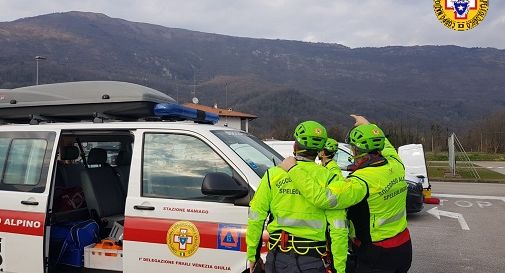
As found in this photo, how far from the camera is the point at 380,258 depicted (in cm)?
379

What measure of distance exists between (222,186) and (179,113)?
134cm

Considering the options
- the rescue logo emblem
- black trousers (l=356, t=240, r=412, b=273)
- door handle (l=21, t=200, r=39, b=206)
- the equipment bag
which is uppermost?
door handle (l=21, t=200, r=39, b=206)

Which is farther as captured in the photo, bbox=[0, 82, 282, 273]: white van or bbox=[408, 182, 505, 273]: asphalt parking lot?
bbox=[408, 182, 505, 273]: asphalt parking lot

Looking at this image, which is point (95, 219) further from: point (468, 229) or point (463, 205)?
point (463, 205)

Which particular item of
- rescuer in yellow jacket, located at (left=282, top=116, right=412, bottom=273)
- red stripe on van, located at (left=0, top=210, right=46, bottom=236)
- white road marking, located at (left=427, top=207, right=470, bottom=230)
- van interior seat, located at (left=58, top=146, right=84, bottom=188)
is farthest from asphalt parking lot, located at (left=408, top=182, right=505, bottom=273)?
red stripe on van, located at (left=0, top=210, right=46, bottom=236)

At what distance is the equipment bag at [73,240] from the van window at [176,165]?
1236 millimetres

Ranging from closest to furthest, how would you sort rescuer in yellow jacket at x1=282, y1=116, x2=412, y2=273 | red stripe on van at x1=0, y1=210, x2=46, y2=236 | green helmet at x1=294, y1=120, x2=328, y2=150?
green helmet at x1=294, y1=120, x2=328, y2=150
rescuer in yellow jacket at x1=282, y1=116, x2=412, y2=273
red stripe on van at x1=0, y1=210, x2=46, y2=236

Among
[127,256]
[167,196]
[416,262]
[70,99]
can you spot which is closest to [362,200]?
→ [167,196]

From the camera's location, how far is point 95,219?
5.57 m

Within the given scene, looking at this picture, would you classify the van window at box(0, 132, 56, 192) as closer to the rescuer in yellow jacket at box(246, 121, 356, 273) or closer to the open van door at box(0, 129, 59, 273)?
the open van door at box(0, 129, 59, 273)

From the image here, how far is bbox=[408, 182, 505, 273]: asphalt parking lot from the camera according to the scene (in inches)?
297

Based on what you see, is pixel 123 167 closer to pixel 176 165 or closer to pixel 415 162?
pixel 176 165

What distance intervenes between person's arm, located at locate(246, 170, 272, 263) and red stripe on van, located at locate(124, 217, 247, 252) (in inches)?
16.1

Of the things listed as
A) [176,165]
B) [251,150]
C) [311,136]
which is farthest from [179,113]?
[311,136]
